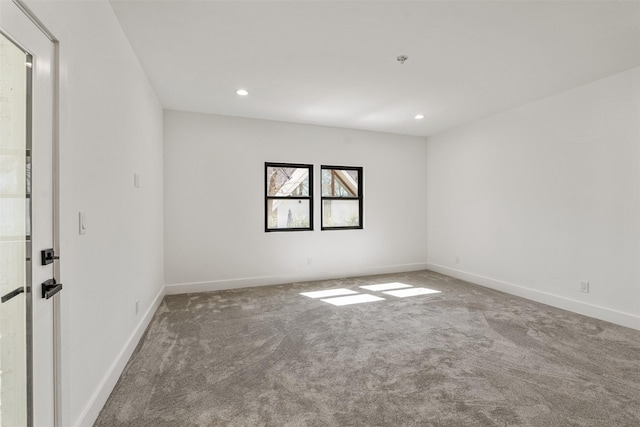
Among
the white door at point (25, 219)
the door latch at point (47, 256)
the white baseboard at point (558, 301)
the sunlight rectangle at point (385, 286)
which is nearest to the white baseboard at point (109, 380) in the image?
the white door at point (25, 219)

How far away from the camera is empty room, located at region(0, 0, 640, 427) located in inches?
54.1

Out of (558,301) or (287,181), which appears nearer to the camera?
(558,301)

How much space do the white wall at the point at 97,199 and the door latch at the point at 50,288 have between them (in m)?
0.07

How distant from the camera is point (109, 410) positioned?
1.78 meters

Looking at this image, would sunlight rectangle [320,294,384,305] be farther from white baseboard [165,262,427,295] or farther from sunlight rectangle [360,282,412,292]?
white baseboard [165,262,427,295]

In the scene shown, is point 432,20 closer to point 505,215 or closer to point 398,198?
point 505,215

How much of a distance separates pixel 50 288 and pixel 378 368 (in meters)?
2.08

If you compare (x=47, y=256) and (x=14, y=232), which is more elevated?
(x=14, y=232)

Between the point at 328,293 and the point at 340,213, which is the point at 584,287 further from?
the point at 340,213

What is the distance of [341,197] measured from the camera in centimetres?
523

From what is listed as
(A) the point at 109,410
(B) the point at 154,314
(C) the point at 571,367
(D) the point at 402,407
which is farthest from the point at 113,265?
(C) the point at 571,367

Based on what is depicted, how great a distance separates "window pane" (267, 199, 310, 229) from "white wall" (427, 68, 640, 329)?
269 cm

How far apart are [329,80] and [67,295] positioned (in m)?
2.92

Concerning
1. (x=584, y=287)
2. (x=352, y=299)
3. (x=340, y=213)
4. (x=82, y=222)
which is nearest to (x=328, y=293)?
(x=352, y=299)
